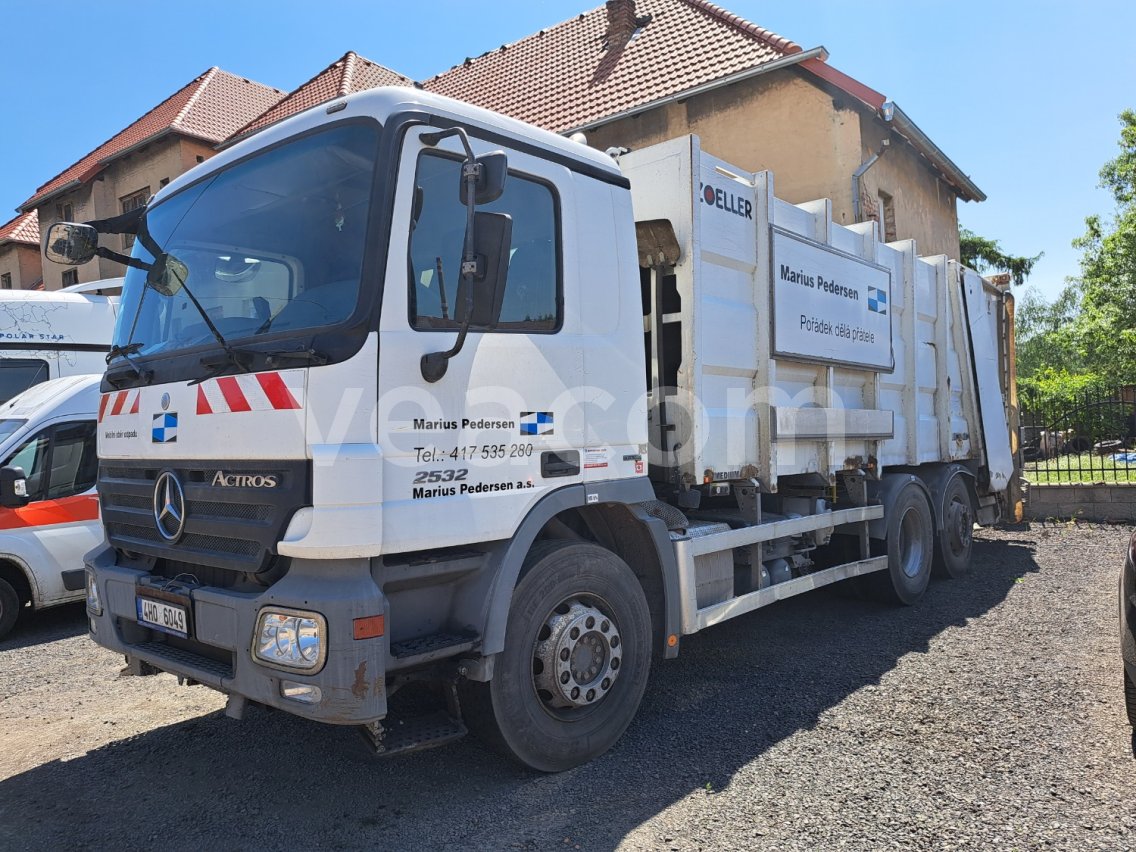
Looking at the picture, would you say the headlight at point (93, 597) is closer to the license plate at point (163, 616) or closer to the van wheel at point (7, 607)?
the license plate at point (163, 616)

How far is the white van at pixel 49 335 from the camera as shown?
7988mm

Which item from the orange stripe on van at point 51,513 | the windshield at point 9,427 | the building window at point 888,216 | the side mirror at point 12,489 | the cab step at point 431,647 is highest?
the building window at point 888,216

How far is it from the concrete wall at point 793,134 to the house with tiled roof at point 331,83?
24.2 feet

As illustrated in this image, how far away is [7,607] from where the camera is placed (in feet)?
20.5

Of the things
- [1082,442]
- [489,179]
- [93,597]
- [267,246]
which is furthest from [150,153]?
[1082,442]

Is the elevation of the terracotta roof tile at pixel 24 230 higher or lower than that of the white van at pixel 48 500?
higher

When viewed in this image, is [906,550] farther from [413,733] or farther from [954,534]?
[413,733]

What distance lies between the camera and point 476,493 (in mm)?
3184

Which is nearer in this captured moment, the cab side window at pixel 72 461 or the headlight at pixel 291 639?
the headlight at pixel 291 639

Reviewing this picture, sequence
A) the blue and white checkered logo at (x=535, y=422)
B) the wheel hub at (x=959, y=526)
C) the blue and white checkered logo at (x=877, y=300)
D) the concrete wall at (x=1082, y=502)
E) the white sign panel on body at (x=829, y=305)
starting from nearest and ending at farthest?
the blue and white checkered logo at (x=535, y=422), the white sign panel on body at (x=829, y=305), the blue and white checkered logo at (x=877, y=300), the wheel hub at (x=959, y=526), the concrete wall at (x=1082, y=502)

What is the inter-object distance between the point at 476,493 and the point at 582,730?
124cm

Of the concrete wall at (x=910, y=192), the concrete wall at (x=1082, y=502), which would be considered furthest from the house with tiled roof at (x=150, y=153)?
the concrete wall at (x=1082, y=502)

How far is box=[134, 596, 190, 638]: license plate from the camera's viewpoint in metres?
3.14

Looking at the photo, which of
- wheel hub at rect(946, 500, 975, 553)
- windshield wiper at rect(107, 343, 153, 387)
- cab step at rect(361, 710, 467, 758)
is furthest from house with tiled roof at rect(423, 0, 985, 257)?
cab step at rect(361, 710, 467, 758)
